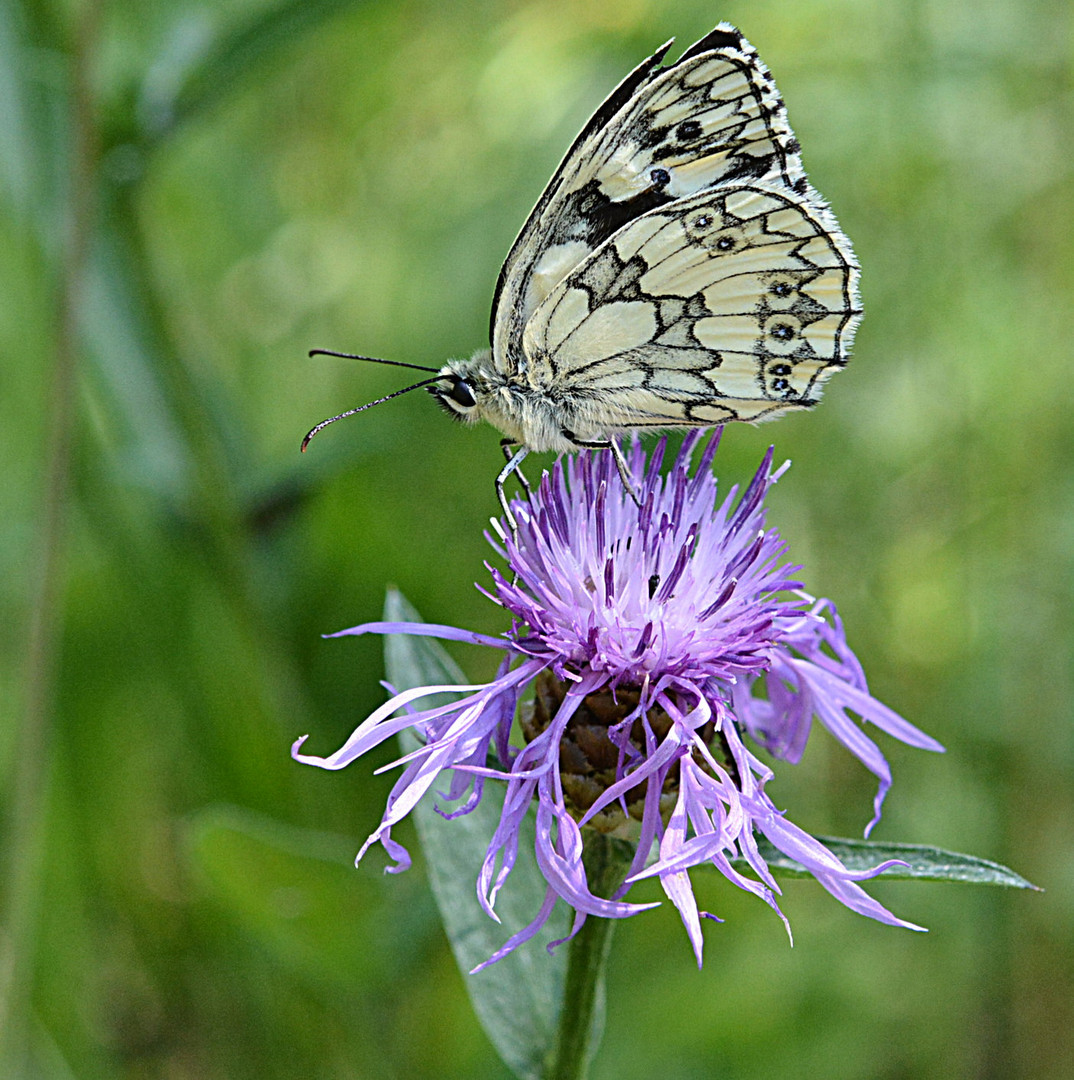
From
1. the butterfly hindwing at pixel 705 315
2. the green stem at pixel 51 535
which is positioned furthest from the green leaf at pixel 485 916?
the green stem at pixel 51 535

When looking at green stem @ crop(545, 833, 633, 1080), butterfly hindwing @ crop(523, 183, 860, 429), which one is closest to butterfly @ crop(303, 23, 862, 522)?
butterfly hindwing @ crop(523, 183, 860, 429)

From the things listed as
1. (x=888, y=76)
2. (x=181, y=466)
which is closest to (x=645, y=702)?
(x=181, y=466)

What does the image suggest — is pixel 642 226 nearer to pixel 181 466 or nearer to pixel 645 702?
pixel 645 702

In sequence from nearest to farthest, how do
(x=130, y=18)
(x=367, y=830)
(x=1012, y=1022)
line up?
(x=1012, y=1022)
(x=367, y=830)
(x=130, y=18)

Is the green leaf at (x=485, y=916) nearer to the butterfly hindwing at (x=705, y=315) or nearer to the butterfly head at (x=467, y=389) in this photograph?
the butterfly head at (x=467, y=389)

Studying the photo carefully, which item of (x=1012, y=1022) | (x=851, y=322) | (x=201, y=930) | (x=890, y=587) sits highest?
(x=851, y=322)

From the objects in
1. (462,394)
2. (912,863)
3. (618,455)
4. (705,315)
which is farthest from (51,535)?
(912,863)

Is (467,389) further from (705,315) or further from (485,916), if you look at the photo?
(485,916)

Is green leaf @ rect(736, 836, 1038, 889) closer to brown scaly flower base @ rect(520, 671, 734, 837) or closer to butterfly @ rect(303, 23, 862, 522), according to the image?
brown scaly flower base @ rect(520, 671, 734, 837)
